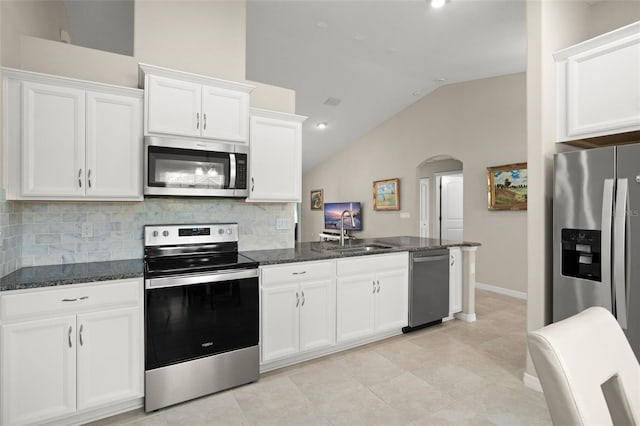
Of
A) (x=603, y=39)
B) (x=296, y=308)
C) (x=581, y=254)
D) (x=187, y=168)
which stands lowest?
(x=296, y=308)

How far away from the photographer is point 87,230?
2.52 meters

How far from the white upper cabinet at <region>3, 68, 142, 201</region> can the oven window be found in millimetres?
118

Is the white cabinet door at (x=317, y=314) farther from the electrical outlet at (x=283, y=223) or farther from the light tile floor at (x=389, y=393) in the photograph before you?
the electrical outlet at (x=283, y=223)

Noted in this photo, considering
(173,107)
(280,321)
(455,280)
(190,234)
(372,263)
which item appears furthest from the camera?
(455,280)

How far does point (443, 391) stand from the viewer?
2424 mm

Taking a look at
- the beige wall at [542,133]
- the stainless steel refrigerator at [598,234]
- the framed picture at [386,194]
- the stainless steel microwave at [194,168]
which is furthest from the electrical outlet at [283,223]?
the framed picture at [386,194]

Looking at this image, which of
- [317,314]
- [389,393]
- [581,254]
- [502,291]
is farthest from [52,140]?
[502,291]

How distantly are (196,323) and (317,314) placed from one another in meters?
0.98

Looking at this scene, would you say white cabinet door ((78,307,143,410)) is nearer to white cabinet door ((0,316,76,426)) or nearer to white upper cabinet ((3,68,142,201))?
white cabinet door ((0,316,76,426))

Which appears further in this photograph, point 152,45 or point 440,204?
point 440,204

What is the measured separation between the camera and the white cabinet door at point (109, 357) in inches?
78.3

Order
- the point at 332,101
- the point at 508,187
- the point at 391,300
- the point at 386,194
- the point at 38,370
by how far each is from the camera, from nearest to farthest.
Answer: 1. the point at 38,370
2. the point at 391,300
3. the point at 508,187
4. the point at 332,101
5. the point at 386,194

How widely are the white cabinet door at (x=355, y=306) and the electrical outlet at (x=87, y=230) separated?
1.94 meters

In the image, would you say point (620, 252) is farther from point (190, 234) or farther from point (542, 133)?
point (190, 234)
